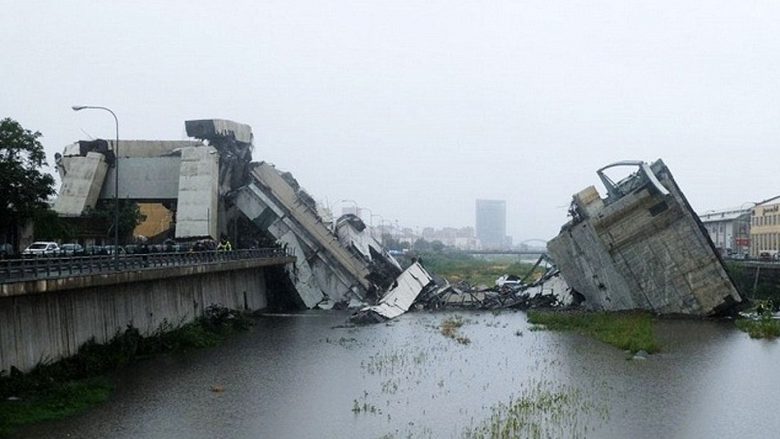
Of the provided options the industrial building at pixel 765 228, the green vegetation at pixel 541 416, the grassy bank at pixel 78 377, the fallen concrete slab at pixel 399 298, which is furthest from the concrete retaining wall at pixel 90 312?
the industrial building at pixel 765 228

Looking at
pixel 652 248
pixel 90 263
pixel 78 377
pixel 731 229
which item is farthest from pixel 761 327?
pixel 731 229

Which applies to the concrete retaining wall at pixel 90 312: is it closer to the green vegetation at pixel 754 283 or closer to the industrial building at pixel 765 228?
the green vegetation at pixel 754 283

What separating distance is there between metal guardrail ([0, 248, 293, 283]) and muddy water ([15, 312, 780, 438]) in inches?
161

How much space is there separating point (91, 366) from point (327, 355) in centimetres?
1094

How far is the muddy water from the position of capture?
23219mm

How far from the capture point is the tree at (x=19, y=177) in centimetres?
3819

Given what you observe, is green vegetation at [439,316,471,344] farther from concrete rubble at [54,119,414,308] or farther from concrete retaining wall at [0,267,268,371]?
concrete retaining wall at [0,267,268,371]

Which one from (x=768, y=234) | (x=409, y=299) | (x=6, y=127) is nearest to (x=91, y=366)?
(x=6, y=127)

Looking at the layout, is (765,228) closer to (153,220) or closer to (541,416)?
(153,220)

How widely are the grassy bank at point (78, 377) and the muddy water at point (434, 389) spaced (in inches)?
25.4

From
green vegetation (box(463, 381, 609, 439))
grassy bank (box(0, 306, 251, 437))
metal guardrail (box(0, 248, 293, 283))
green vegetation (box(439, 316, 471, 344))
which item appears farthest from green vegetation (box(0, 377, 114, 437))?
green vegetation (box(439, 316, 471, 344))

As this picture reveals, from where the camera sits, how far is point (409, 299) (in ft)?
207

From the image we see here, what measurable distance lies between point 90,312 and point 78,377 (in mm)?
3556

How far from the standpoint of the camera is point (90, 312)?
104ft
